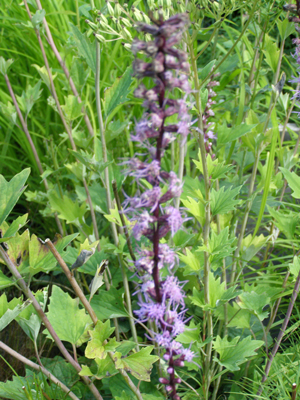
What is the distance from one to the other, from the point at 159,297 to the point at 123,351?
41 centimetres

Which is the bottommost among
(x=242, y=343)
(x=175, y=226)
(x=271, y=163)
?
(x=242, y=343)

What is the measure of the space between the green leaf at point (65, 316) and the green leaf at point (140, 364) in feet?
0.55

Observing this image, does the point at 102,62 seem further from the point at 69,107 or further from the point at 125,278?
the point at 125,278

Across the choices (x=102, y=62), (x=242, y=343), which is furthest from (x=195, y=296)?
(x=102, y=62)

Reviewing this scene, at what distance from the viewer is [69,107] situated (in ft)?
4.85

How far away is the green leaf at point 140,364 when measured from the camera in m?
0.97

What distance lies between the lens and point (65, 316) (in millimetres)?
1079

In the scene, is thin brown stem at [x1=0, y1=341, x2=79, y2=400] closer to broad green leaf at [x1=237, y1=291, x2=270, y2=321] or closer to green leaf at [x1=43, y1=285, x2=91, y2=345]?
green leaf at [x1=43, y1=285, x2=91, y2=345]

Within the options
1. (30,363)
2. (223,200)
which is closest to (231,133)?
(223,200)

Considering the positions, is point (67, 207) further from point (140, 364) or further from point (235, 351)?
point (235, 351)

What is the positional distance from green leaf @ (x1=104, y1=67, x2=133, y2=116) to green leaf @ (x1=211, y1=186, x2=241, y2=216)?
459 mm

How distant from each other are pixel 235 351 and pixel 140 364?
1.13ft

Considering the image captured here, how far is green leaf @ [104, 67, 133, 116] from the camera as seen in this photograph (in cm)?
124

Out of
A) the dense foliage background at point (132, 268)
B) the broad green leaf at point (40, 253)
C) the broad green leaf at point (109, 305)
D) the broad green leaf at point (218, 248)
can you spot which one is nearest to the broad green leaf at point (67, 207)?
the dense foliage background at point (132, 268)
